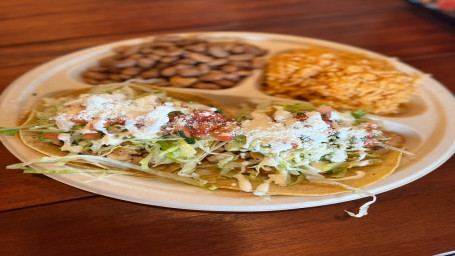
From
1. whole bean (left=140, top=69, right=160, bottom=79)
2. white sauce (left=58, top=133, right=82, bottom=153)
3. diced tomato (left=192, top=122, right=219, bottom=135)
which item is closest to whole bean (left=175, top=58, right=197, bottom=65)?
whole bean (left=140, top=69, right=160, bottom=79)

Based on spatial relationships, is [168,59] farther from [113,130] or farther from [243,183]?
[243,183]

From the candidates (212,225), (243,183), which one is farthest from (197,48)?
(212,225)

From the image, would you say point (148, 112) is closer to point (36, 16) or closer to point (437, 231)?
point (437, 231)

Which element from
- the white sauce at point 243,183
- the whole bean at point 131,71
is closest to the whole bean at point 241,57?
the whole bean at point 131,71

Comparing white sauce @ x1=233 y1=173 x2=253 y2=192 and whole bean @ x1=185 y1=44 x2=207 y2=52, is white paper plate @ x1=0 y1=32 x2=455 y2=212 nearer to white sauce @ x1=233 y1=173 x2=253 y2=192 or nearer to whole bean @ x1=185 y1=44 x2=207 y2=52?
white sauce @ x1=233 y1=173 x2=253 y2=192

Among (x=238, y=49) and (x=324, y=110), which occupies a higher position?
(x=238, y=49)

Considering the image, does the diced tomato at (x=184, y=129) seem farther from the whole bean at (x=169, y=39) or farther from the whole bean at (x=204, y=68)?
the whole bean at (x=169, y=39)
